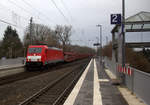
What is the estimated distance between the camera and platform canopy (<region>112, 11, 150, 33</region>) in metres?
15.6

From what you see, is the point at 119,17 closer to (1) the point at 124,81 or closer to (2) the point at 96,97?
(1) the point at 124,81

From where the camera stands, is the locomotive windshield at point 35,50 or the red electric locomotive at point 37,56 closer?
the red electric locomotive at point 37,56

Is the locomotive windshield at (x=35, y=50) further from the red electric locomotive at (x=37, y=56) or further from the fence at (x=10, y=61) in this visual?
the fence at (x=10, y=61)

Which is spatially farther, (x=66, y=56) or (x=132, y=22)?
(x=66, y=56)

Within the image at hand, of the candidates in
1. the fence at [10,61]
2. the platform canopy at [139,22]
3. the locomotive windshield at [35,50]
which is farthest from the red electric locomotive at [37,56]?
the platform canopy at [139,22]

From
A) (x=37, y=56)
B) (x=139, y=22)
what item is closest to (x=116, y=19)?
(x=139, y=22)

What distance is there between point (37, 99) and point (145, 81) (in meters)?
4.41

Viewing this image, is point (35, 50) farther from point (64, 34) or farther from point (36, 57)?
point (64, 34)

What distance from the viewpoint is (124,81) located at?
32.2ft

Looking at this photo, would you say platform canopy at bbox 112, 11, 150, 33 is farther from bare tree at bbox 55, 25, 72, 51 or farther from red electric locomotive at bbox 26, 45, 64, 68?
bare tree at bbox 55, 25, 72, 51

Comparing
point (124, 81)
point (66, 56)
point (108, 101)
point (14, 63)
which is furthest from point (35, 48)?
point (66, 56)

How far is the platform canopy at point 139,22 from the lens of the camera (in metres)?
15.6

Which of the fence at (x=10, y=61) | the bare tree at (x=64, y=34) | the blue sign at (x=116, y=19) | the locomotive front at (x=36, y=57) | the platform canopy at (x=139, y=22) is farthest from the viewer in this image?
A: the bare tree at (x=64, y=34)

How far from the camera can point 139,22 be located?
15.7m
